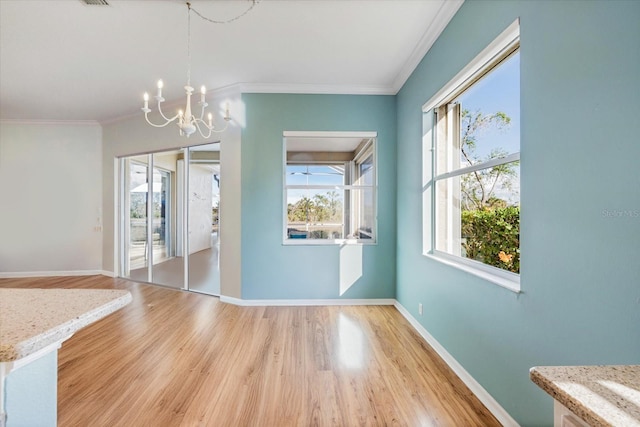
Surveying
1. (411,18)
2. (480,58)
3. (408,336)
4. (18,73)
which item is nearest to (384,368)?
(408,336)

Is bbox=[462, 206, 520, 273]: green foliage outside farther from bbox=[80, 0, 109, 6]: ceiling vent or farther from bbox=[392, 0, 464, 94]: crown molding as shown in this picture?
bbox=[80, 0, 109, 6]: ceiling vent

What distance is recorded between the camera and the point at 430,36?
2.60 m

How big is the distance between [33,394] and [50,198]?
608cm

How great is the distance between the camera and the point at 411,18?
2.45 meters

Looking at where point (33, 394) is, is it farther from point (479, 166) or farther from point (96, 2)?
point (96, 2)

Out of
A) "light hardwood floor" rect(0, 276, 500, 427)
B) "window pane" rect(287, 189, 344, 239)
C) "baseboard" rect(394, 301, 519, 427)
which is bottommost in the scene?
"light hardwood floor" rect(0, 276, 500, 427)

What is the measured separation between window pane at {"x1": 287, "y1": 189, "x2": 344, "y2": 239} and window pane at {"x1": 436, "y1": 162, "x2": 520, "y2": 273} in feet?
4.72

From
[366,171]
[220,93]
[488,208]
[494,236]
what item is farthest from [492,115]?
[220,93]

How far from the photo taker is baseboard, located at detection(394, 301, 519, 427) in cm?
168

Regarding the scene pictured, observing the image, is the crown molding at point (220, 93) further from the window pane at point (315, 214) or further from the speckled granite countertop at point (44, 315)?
the speckled granite countertop at point (44, 315)

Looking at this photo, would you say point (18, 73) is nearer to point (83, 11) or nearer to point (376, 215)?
point (83, 11)

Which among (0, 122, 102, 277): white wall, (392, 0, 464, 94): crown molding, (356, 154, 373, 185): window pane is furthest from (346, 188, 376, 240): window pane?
(0, 122, 102, 277): white wall

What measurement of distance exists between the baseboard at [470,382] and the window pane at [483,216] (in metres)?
0.84

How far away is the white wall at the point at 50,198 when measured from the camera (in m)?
5.05
